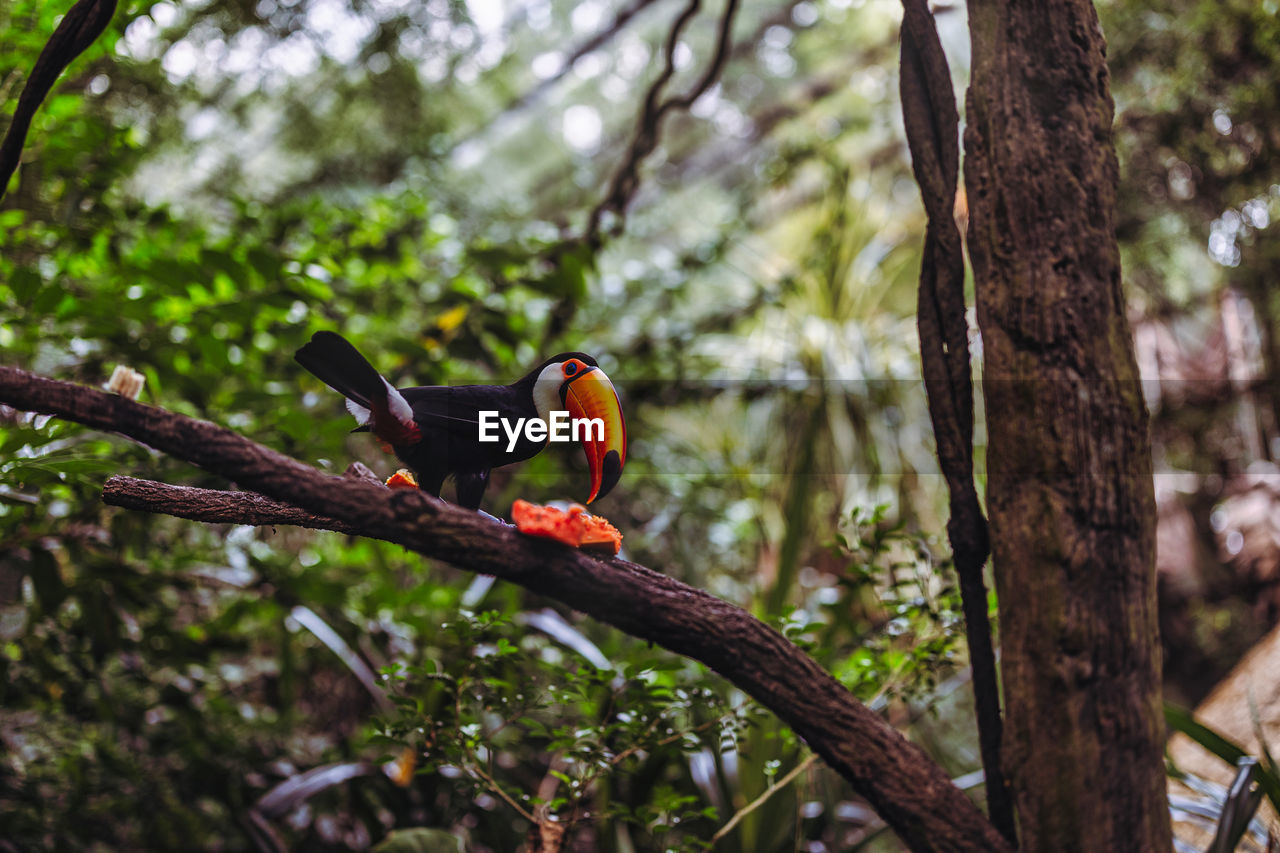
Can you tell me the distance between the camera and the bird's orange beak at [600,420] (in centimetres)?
85

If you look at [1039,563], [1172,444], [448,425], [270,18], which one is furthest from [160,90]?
[1172,444]

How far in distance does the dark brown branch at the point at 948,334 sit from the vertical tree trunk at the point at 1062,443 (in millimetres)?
32

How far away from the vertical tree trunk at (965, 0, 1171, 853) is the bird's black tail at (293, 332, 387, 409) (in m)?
0.67

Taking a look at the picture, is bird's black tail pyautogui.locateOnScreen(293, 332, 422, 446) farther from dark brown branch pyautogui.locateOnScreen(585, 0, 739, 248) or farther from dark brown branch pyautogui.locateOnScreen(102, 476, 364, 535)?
dark brown branch pyautogui.locateOnScreen(585, 0, 739, 248)

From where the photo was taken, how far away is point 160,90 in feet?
6.57

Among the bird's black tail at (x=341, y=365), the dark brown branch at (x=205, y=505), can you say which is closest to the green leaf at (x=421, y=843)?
the dark brown branch at (x=205, y=505)

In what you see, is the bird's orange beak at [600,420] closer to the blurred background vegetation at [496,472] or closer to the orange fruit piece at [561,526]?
the orange fruit piece at [561,526]

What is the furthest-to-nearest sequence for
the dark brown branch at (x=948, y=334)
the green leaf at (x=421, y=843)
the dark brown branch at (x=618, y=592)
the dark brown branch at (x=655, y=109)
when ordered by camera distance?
the dark brown branch at (x=655, y=109) < the green leaf at (x=421, y=843) < the dark brown branch at (x=948, y=334) < the dark brown branch at (x=618, y=592)

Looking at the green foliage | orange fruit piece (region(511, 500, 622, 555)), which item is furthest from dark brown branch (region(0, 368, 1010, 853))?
the green foliage

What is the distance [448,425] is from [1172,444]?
9.40ft

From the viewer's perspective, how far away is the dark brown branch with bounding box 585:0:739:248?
1.50 meters

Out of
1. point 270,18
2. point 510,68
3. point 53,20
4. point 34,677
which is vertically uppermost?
point 510,68

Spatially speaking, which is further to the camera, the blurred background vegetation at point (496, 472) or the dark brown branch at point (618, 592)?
the blurred background vegetation at point (496, 472)

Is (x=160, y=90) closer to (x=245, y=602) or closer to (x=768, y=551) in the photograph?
(x=245, y=602)
